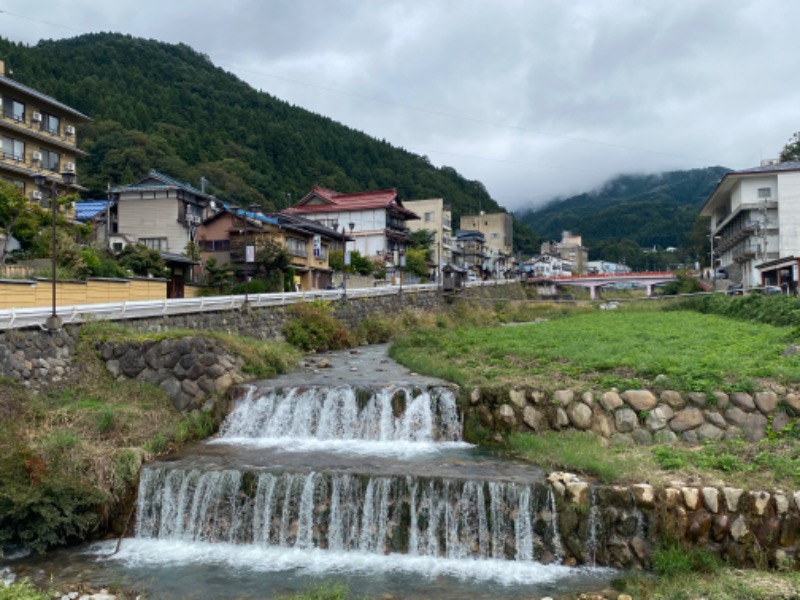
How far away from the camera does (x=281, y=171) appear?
91000 millimetres

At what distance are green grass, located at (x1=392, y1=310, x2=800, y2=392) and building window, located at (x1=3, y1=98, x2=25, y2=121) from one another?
97.5 feet

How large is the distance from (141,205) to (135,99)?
45820 millimetres

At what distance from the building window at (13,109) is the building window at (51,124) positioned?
5.44ft

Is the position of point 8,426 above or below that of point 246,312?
below

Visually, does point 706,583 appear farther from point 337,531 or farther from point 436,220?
point 436,220

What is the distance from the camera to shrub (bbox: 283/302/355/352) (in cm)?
2688

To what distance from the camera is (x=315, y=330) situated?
91.1 ft

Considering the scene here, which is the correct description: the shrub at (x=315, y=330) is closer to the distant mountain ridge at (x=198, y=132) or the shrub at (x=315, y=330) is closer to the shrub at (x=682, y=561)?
the shrub at (x=682, y=561)

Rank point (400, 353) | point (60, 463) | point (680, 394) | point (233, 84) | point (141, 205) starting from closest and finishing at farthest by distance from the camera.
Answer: point (60, 463) < point (680, 394) < point (400, 353) < point (141, 205) < point (233, 84)

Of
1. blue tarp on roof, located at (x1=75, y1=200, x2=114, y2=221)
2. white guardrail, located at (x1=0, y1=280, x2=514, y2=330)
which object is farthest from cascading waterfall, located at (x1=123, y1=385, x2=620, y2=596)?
blue tarp on roof, located at (x1=75, y1=200, x2=114, y2=221)

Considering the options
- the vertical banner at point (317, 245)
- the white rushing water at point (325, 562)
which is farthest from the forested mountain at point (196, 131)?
the white rushing water at point (325, 562)

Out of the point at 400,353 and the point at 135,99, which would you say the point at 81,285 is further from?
the point at 135,99

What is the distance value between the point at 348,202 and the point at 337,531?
56.4 metres

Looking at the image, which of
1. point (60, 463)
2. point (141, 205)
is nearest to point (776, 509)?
point (60, 463)
